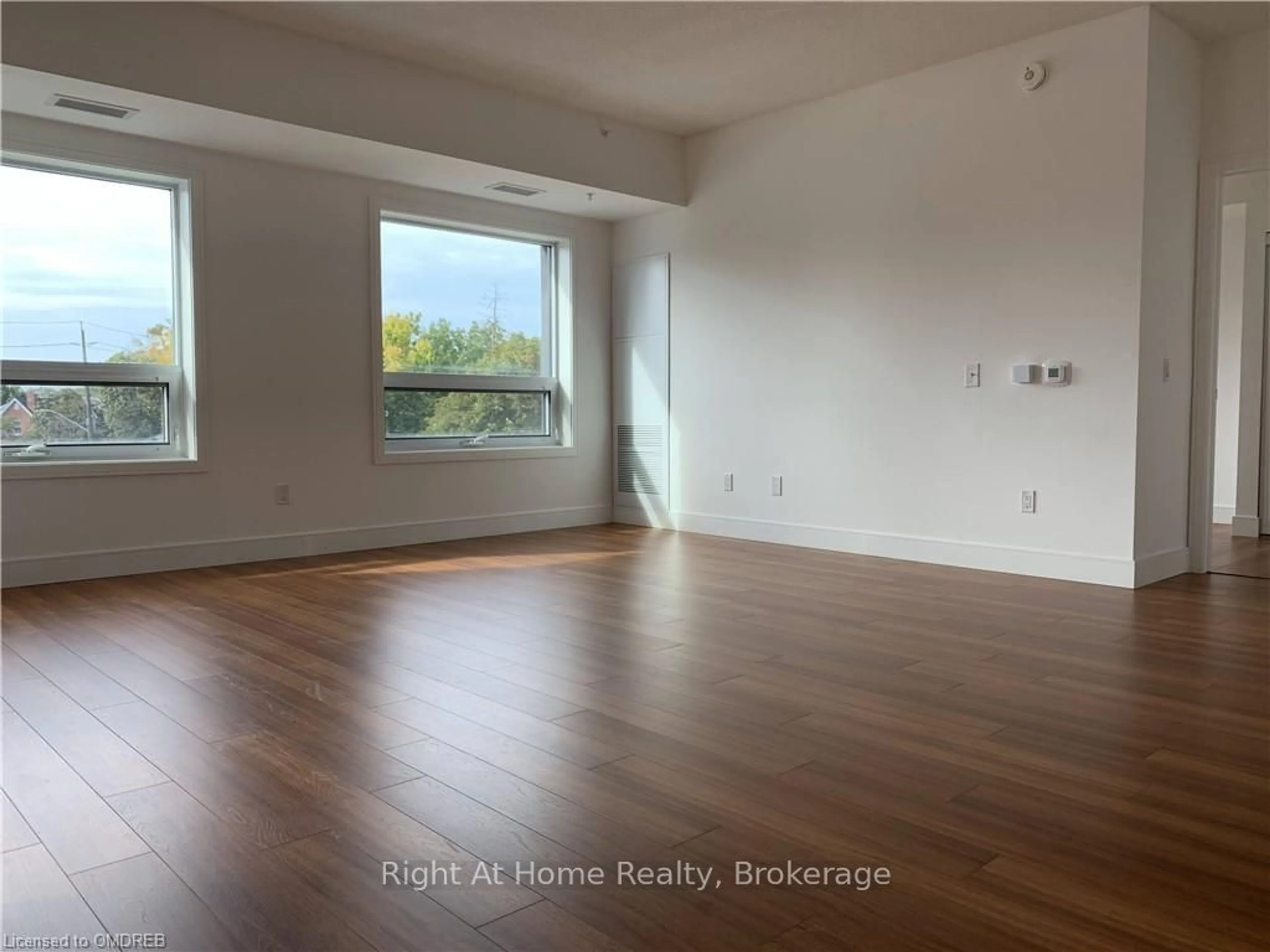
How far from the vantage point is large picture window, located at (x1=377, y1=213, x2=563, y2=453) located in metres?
6.23

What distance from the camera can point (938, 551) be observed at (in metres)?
5.25

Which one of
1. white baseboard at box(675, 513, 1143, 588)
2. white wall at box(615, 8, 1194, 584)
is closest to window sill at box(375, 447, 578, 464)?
white wall at box(615, 8, 1194, 584)

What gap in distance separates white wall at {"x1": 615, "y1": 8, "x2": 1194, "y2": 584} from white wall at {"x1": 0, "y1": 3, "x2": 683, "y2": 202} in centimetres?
87

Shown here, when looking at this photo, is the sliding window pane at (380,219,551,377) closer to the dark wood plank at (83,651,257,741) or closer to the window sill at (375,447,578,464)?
the window sill at (375,447,578,464)

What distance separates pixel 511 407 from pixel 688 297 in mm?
1514

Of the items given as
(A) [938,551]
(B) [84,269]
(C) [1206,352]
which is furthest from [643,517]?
(B) [84,269]

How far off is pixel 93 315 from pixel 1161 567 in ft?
18.6

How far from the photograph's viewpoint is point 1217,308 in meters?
4.79

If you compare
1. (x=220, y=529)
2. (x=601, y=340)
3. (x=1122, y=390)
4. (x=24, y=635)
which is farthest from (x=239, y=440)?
(x=1122, y=390)

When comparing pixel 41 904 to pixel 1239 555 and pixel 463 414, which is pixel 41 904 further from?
pixel 1239 555

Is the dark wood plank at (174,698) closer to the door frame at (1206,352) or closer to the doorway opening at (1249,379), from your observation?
the door frame at (1206,352)

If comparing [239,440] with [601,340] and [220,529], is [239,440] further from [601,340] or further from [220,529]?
[601,340]

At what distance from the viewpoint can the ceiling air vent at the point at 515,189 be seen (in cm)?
601

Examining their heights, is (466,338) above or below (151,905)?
above
